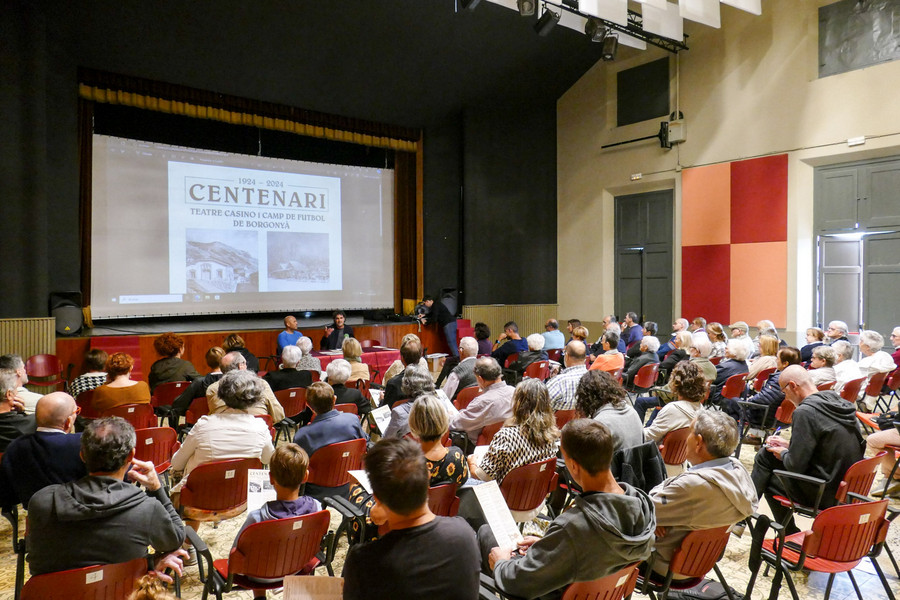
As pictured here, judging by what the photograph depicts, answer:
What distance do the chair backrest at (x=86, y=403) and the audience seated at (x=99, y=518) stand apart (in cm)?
255

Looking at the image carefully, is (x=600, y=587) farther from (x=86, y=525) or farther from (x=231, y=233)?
(x=231, y=233)

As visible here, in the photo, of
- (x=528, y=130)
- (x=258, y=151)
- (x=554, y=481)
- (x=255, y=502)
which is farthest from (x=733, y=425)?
(x=528, y=130)

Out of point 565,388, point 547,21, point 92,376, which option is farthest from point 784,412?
point 547,21

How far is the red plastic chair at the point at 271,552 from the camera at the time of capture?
7.28 feet

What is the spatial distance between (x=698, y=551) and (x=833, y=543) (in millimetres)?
595

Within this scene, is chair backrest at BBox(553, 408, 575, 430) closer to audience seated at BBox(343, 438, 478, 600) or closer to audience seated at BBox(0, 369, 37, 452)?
audience seated at BBox(343, 438, 478, 600)

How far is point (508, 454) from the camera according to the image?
3029 mm

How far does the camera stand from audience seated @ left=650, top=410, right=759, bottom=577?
2.34m

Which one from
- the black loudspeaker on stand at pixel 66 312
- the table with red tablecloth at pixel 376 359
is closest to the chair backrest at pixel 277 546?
the table with red tablecloth at pixel 376 359

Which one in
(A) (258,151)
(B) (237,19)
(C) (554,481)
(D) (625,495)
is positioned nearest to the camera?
(D) (625,495)

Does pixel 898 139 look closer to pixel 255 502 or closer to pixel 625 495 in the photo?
pixel 625 495

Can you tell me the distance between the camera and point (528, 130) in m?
13.0

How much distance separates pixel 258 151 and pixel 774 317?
912cm

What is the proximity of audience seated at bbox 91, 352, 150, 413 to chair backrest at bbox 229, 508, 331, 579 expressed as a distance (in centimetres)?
241
